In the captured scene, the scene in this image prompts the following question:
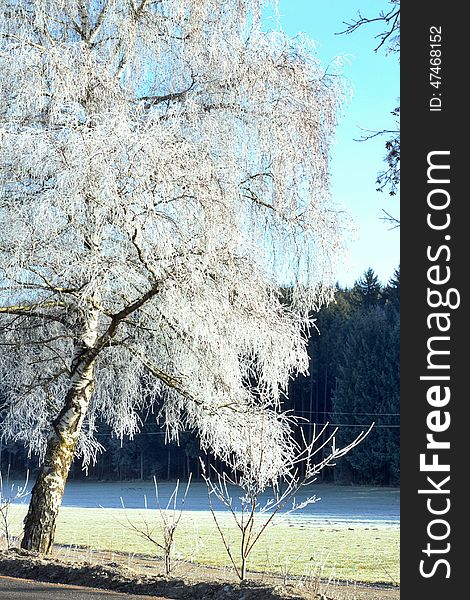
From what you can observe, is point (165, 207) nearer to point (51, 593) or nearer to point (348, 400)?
point (51, 593)

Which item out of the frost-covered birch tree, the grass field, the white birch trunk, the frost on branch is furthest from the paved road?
the grass field

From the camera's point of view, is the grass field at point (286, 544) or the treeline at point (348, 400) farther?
the treeline at point (348, 400)

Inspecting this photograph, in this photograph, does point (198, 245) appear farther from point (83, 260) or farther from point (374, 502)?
point (374, 502)

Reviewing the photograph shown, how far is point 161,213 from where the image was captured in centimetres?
766

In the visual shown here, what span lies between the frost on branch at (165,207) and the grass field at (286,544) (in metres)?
2.00

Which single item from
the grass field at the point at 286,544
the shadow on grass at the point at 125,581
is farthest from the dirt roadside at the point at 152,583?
the grass field at the point at 286,544

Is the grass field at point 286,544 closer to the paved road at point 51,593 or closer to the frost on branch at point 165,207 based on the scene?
the frost on branch at point 165,207

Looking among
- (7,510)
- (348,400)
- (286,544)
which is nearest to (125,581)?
(7,510)

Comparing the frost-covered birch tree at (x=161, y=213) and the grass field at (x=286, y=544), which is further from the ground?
the frost-covered birch tree at (x=161, y=213)

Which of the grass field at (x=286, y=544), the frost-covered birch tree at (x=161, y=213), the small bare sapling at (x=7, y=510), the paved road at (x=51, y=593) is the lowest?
the grass field at (x=286, y=544)

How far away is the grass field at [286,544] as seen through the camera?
1238cm

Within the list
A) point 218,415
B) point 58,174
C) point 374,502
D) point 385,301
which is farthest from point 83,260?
point 385,301

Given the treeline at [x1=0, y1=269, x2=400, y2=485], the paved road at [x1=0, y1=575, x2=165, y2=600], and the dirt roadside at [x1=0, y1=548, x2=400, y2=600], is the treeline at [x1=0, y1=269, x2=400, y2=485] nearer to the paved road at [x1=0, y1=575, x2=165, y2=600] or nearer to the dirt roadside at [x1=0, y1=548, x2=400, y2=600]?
the dirt roadside at [x1=0, y1=548, x2=400, y2=600]

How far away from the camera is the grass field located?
40.6 feet
